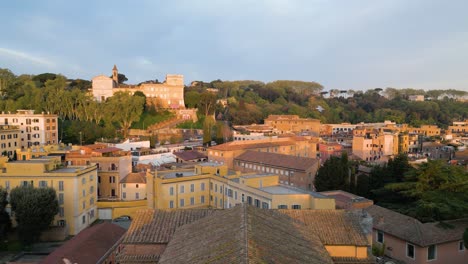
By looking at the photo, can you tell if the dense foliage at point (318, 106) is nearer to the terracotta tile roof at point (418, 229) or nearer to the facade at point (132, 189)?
the facade at point (132, 189)

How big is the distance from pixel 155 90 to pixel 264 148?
3153cm

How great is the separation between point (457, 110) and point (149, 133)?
81.2 meters

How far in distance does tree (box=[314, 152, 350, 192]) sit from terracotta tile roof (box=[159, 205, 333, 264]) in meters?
19.6

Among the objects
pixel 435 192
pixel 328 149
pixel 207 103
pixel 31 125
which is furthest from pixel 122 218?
pixel 207 103

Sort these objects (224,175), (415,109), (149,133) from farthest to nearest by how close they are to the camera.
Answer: (415,109) → (149,133) → (224,175)

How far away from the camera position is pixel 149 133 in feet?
188

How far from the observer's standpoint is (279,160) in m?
36.8

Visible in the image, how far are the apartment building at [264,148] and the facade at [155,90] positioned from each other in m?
25.9

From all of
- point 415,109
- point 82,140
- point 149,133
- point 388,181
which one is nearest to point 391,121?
point 415,109

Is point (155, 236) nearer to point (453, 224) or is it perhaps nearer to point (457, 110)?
point (453, 224)

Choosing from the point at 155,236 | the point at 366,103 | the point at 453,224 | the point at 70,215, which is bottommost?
the point at 70,215

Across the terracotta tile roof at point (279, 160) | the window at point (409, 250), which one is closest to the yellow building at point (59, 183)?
the terracotta tile roof at point (279, 160)

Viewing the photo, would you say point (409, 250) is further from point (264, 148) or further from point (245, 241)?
point (264, 148)

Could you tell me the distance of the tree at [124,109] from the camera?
179 feet
